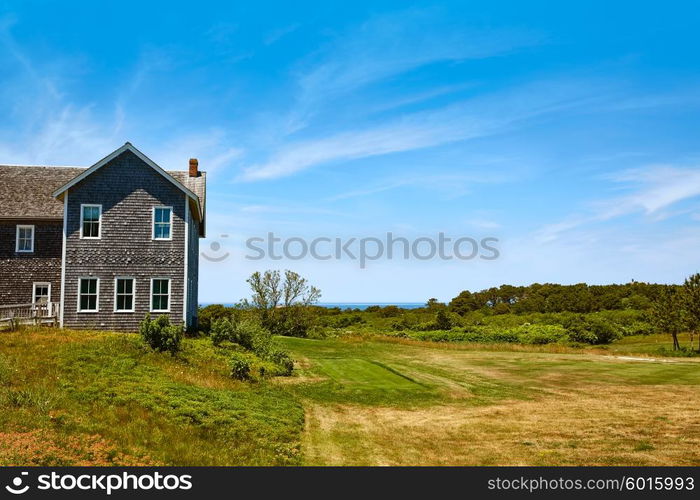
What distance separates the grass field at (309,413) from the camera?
40.2 ft

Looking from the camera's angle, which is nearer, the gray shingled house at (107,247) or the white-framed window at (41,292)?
the gray shingled house at (107,247)

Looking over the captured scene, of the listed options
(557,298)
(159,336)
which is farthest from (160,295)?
(557,298)

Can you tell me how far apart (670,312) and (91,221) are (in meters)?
A: 45.0

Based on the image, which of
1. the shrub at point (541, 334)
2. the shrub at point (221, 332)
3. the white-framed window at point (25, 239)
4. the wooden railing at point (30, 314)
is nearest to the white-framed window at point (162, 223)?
the shrub at point (221, 332)

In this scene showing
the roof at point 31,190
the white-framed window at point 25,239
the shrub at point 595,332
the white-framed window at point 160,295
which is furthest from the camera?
the shrub at point 595,332

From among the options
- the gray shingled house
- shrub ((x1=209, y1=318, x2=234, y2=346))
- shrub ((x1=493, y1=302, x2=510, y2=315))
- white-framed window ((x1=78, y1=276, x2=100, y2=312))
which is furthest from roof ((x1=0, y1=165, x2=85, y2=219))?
shrub ((x1=493, y1=302, x2=510, y2=315))

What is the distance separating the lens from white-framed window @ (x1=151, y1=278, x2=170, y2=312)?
2891 cm

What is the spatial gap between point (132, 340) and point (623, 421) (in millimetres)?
19314

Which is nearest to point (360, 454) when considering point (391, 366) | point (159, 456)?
point (159, 456)

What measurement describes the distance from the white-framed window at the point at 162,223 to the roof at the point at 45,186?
1524mm

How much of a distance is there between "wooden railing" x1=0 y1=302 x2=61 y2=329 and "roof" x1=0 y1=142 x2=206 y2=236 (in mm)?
5196

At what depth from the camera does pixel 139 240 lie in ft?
95.6

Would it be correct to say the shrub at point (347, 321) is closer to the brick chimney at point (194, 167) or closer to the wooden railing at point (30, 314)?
the brick chimney at point (194, 167)
